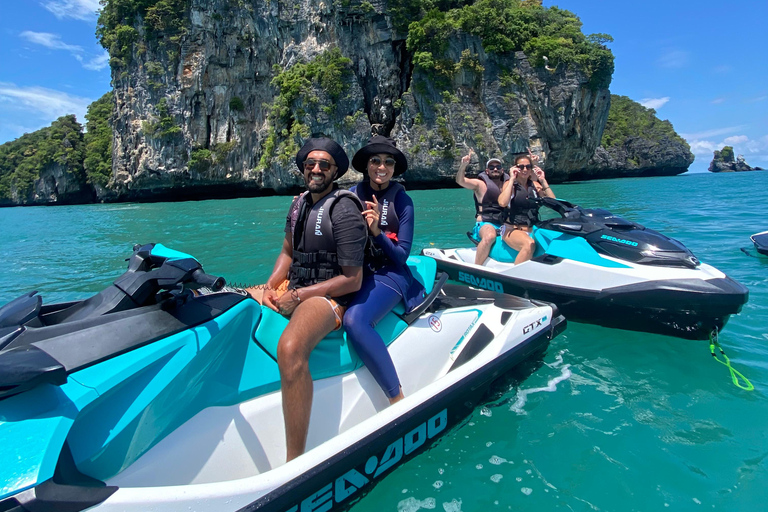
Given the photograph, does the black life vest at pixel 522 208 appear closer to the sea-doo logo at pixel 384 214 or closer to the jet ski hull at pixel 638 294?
the jet ski hull at pixel 638 294

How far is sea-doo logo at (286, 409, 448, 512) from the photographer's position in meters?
1.90

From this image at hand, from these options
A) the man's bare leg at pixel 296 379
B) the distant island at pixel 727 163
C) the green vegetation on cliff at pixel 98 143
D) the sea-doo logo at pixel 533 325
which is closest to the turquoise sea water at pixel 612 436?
the sea-doo logo at pixel 533 325

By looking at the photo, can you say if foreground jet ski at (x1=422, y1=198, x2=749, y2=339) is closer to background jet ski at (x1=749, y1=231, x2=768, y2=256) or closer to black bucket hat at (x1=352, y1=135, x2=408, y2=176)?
black bucket hat at (x1=352, y1=135, x2=408, y2=176)

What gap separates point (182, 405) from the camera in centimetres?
190

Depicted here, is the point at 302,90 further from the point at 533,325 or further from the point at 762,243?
the point at 533,325

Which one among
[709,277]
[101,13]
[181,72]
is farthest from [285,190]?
[709,277]

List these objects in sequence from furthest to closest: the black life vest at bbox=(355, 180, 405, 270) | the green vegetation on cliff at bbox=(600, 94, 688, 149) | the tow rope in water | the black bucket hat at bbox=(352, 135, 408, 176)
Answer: the green vegetation on cliff at bbox=(600, 94, 688, 149) < the tow rope in water < the black bucket hat at bbox=(352, 135, 408, 176) < the black life vest at bbox=(355, 180, 405, 270)

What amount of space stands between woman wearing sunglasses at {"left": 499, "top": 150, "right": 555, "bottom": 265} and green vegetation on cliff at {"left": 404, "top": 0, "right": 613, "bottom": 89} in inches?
1220

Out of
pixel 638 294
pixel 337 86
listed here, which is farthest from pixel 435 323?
pixel 337 86

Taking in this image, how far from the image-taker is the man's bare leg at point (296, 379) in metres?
2.04

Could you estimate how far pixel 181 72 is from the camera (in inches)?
1487

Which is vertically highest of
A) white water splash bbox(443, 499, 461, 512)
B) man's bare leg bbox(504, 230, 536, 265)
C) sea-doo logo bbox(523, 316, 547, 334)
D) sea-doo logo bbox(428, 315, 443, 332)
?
man's bare leg bbox(504, 230, 536, 265)

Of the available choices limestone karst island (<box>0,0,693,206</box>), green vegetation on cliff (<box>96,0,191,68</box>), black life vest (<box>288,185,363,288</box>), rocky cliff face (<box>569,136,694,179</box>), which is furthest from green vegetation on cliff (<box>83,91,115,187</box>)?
rocky cliff face (<box>569,136,694,179</box>)

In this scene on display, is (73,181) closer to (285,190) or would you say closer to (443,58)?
(285,190)
